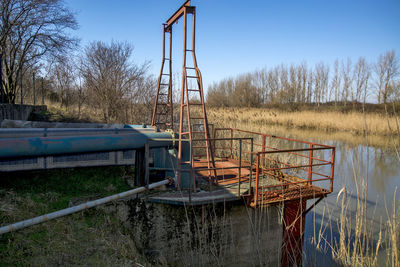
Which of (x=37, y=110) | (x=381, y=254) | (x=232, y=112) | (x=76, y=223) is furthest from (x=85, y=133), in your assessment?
(x=232, y=112)

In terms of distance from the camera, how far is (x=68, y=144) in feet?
14.9

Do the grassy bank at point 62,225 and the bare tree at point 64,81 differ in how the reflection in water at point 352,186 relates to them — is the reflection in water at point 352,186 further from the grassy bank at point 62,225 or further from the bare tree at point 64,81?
the bare tree at point 64,81

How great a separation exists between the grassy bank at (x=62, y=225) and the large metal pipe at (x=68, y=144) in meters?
0.85

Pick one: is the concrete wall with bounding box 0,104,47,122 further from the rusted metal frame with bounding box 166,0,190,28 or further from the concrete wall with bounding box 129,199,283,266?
the concrete wall with bounding box 129,199,283,266

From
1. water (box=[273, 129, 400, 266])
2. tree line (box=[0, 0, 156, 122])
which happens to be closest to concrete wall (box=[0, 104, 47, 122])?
tree line (box=[0, 0, 156, 122])

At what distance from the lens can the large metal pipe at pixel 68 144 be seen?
13.7 feet

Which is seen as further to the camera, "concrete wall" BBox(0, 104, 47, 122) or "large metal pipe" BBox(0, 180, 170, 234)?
"concrete wall" BBox(0, 104, 47, 122)

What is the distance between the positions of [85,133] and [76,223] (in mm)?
1746

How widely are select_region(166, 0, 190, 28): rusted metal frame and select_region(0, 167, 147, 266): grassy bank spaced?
3.76 m

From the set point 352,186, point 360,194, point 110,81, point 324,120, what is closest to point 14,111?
point 110,81

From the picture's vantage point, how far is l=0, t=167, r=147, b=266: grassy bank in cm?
357

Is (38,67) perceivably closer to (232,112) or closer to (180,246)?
(232,112)

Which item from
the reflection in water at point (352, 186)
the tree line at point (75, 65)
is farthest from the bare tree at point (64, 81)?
the reflection in water at point (352, 186)

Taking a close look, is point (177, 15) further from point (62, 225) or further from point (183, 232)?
point (62, 225)
